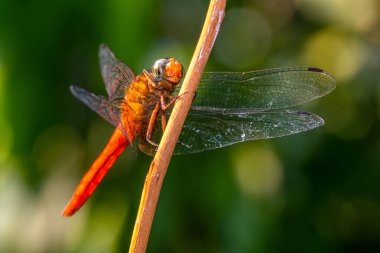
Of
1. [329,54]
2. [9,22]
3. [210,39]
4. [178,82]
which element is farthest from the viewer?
[329,54]

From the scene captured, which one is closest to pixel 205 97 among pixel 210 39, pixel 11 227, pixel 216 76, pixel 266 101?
pixel 216 76

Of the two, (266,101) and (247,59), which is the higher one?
(247,59)

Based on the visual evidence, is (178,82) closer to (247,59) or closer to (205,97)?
(205,97)

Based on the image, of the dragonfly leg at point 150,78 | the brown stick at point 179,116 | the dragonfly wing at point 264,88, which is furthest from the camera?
the dragonfly leg at point 150,78

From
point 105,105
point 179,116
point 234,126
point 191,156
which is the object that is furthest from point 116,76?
point 179,116

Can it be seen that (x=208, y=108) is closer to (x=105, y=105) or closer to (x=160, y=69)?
(x=160, y=69)

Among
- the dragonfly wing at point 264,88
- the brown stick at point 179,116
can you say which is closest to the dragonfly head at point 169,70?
the dragonfly wing at point 264,88

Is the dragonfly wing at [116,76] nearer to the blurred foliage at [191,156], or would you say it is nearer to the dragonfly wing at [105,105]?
the dragonfly wing at [105,105]

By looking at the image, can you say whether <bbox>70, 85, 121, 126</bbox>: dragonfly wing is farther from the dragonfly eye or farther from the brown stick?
the brown stick
